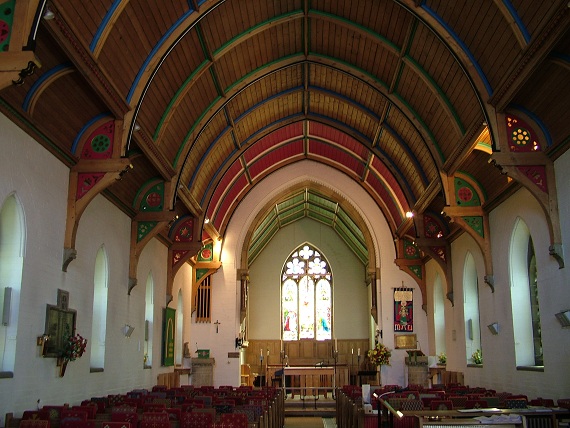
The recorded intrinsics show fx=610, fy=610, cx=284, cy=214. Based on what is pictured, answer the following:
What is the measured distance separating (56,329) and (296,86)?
10.8 m

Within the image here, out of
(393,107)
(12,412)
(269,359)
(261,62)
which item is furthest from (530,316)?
(269,359)

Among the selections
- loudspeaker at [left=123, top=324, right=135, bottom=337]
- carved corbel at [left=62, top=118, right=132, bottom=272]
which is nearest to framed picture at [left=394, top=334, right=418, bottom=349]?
loudspeaker at [left=123, top=324, right=135, bottom=337]

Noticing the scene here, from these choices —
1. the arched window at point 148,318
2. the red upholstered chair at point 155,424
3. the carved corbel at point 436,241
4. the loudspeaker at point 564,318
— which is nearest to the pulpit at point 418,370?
the carved corbel at point 436,241

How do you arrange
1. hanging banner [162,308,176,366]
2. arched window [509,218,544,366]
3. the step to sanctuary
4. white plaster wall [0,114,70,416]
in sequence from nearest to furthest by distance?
1. white plaster wall [0,114,70,416]
2. arched window [509,218,544,366]
3. hanging banner [162,308,176,366]
4. the step to sanctuary

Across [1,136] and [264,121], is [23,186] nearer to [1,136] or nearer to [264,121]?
[1,136]

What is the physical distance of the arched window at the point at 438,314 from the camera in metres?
20.5

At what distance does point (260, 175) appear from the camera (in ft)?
77.0

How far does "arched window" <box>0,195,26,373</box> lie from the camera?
29.2ft

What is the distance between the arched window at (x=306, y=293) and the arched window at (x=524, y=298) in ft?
54.9

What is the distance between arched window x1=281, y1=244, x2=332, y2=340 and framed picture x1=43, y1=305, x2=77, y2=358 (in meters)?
19.2

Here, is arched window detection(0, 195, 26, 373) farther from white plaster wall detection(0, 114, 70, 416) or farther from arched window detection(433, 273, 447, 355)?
arched window detection(433, 273, 447, 355)

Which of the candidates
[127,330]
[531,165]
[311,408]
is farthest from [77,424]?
[311,408]

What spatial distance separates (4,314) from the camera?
351 inches

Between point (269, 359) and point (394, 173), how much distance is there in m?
12.7
